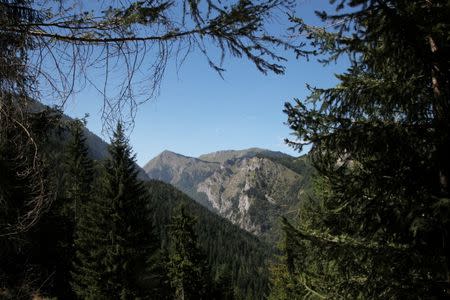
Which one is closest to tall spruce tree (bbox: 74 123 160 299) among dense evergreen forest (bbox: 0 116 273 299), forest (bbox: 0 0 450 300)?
dense evergreen forest (bbox: 0 116 273 299)

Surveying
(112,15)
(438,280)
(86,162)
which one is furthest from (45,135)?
(86,162)

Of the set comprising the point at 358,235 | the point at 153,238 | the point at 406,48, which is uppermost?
the point at 406,48

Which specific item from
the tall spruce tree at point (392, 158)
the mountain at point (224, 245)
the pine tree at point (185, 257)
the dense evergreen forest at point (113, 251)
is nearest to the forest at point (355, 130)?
the tall spruce tree at point (392, 158)

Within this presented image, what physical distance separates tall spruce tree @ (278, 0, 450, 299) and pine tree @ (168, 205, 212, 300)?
16.7m

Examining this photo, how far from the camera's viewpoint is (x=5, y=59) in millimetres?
2773

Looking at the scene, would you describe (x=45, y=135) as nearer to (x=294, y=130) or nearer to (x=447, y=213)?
(x=294, y=130)

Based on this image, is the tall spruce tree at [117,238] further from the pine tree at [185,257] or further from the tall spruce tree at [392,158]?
the tall spruce tree at [392,158]

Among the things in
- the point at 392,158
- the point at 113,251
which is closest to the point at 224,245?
the point at 113,251

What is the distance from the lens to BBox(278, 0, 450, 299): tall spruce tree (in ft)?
14.8

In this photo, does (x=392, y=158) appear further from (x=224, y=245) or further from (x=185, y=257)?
(x=224, y=245)

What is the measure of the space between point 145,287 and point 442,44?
17562 millimetres

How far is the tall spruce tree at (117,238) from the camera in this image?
1777 centimetres

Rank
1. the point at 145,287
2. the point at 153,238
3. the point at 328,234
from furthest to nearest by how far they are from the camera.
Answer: the point at 153,238 < the point at 145,287 < the point at 328,234

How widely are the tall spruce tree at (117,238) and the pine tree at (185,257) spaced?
2.11 meters
